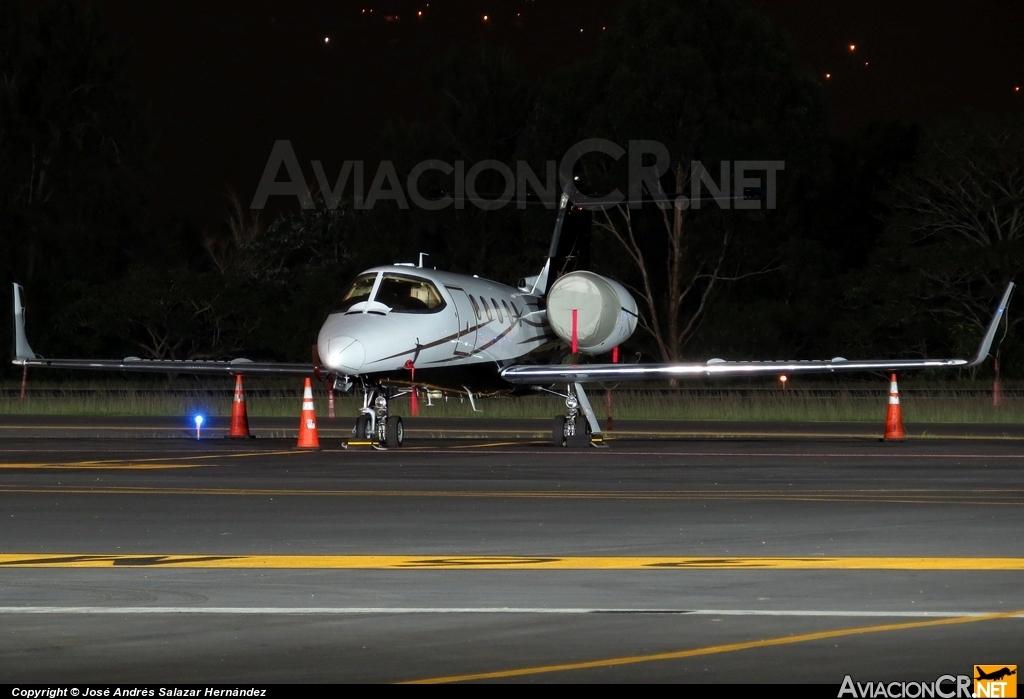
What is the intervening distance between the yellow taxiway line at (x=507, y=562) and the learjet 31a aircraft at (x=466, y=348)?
40.5 feet

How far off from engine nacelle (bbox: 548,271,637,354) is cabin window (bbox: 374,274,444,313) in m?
4.01

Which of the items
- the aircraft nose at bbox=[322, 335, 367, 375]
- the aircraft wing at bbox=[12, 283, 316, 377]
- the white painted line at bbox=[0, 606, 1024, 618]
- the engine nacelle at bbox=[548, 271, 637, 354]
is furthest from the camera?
the engine nacelle at bbox=[548, 271, 637, 354]

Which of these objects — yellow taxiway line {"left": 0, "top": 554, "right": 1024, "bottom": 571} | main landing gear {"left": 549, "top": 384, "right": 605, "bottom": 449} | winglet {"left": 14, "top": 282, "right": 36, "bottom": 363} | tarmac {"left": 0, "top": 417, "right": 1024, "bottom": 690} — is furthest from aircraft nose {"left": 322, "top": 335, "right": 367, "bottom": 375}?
yellow taxiway line {"left": 0, "top": 554, "right": 1024, "bottom": 571}

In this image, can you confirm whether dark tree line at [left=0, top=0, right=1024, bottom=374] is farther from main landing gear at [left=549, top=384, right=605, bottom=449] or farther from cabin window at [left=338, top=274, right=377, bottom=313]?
cabin window at [left=338, top=274, right=377, bottom=313]

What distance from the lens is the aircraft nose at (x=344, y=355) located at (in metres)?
23.2

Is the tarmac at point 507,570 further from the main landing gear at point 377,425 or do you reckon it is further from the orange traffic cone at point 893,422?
the orange traffic cone at point 893,422

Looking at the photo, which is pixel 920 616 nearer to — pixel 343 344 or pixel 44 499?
pixel 44 499

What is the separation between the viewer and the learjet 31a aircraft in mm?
24172

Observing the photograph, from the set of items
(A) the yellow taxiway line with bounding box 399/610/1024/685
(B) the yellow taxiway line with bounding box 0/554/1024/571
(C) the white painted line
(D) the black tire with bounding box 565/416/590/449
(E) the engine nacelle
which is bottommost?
(D) the black tire with bounding box 565/416/590/449

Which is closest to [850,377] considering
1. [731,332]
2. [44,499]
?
[731,332]

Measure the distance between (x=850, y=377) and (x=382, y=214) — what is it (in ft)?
67.8

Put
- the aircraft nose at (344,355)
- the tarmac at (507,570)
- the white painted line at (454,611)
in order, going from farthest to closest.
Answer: the aircraft nose at (344,355) < the white painted line at (454,611) < the tarmac at (507,570)

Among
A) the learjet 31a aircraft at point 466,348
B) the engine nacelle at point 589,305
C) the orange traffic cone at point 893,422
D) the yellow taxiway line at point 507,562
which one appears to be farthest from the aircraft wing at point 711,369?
the yellow taxiway line at point 507,562

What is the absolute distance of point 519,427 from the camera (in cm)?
3200
